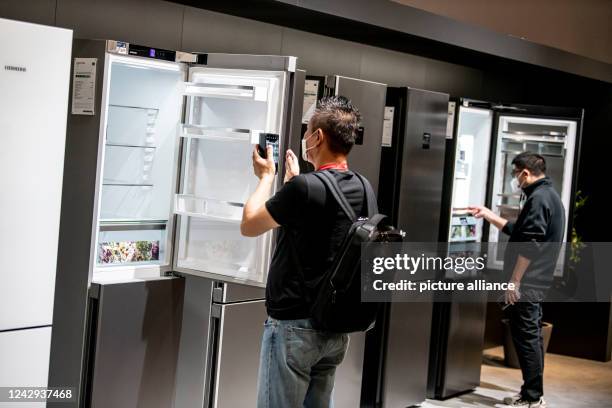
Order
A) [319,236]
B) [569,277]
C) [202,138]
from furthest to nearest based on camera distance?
[569,277] < [202,138] < [319,236]

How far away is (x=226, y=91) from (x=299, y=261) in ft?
3.85

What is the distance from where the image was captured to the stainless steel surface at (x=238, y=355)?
161 inches

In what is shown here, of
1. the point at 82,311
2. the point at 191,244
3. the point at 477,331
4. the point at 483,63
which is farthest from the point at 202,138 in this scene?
the point at 483,63

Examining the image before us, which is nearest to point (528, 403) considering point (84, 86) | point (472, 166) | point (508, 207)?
point (508, 207)

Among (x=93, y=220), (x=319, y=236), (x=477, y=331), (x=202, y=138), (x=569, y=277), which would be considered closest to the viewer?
(x=319, y=236)

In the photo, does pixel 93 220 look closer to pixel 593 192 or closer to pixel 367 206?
pixel 367 206

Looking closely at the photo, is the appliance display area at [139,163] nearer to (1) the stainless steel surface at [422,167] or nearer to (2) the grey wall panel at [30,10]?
(2) the grey wall panel at [30,10]

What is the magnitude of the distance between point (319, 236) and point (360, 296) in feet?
0.80

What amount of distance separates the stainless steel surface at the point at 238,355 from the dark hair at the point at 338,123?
1.39 metres

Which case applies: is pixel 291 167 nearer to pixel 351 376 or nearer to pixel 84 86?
pixel 84 86

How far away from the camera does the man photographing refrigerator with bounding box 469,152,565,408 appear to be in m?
5.46

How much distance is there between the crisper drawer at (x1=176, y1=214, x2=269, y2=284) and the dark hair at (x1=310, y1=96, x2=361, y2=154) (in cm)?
111

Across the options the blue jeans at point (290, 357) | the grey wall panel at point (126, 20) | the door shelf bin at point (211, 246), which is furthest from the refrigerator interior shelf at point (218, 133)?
the blue jeans at point (290, 357)

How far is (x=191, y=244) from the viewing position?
13.3ft
